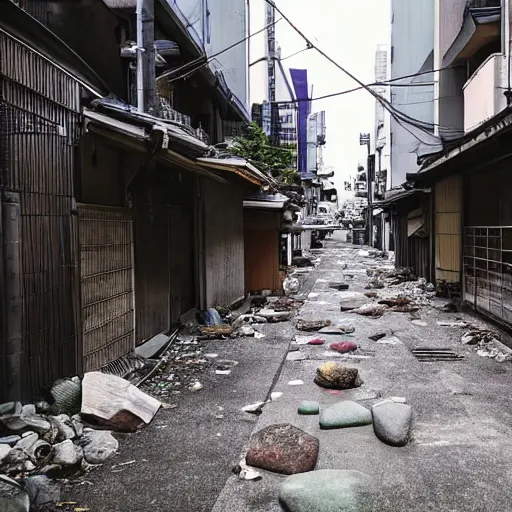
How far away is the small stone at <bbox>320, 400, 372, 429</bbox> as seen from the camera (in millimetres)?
5234

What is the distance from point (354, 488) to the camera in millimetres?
3707

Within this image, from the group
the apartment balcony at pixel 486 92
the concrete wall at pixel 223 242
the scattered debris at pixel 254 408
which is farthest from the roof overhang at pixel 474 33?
the scattered debris at pixel 254 408

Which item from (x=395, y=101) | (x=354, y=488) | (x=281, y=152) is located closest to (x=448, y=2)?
(x=281, y=152)

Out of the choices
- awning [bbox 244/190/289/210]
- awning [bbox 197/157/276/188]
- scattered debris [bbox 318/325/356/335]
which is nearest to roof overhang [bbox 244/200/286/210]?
awning [bbox 244/190/289/210]

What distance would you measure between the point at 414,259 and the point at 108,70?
48.7 ft

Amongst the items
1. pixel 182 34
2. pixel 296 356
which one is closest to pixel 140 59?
pixel 182 34

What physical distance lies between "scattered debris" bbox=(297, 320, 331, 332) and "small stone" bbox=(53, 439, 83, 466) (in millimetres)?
6788

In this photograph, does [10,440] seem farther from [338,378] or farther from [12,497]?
[338,378]

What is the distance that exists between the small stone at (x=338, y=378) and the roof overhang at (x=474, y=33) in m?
8.58

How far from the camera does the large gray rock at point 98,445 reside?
14.5 feet

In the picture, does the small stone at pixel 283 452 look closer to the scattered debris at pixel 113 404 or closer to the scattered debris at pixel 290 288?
the scattered debris at pixel 113 404

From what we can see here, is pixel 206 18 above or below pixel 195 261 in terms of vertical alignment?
above

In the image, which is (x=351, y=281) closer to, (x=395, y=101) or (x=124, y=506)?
(x=395, y=101)

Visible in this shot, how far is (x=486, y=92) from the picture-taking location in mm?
11664
